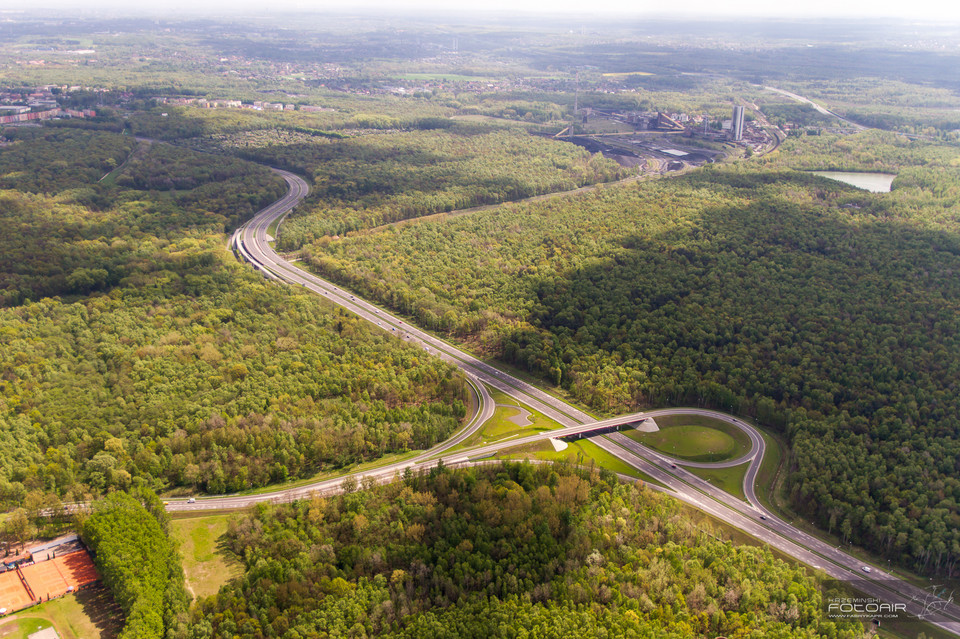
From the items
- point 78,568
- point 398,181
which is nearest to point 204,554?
point 78,568

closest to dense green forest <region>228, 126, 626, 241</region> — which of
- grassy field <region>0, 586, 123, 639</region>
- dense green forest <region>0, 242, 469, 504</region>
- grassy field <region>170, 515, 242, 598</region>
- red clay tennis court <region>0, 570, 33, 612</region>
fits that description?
dense green forest <region>0, 242, 469, 504</region>

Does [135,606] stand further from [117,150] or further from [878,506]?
[117,150]

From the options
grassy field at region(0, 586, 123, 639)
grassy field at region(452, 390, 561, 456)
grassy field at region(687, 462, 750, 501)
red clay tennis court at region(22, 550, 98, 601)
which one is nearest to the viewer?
grassy field at region(0, 586, 123, 639)

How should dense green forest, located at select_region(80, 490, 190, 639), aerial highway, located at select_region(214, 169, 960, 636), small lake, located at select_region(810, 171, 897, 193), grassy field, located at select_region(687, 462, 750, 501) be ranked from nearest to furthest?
dense green forest, located at select_region(80, 490, 190, 639), aerial highway, located at select_region(214, 169, 960, 636), grassy field, located at select_region(687, 462, 750, 501), small lake, located at select_region(810, 171, 897, 193)

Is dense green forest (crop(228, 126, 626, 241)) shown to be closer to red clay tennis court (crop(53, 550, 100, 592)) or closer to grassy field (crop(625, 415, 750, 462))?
red clay tennis court (crop(53, 550, 100, 592))

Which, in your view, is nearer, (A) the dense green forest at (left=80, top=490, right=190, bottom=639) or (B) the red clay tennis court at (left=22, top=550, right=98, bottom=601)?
(A) the dense green forest at (left=80, top=490, right=190, bottom=639)

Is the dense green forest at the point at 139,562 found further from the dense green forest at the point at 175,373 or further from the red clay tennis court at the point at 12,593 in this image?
A: the dense green forest at the point at 175,373

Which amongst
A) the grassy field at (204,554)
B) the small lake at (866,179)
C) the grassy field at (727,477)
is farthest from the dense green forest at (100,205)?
the small lake at (866,179)
